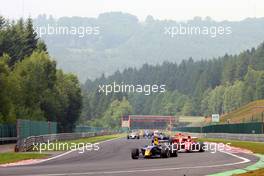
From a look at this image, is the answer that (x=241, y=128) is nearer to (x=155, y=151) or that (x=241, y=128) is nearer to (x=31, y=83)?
(x=31, y=83)

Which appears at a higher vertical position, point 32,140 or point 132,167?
point 32,140

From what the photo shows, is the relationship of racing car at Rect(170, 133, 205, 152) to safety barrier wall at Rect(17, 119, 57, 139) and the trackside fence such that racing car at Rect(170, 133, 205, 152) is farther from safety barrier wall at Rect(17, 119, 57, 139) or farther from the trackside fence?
Result: the trackside fence

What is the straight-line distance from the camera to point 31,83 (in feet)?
278

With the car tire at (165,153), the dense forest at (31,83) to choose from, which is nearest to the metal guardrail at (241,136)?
the dense forest at (31,83)

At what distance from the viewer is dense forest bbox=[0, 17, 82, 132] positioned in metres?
71.4

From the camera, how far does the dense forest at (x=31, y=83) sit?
7144cm

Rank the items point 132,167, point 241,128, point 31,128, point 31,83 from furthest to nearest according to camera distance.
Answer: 1. point 31,83
2. point 241,128
3. point 31,128
4. point 132,167

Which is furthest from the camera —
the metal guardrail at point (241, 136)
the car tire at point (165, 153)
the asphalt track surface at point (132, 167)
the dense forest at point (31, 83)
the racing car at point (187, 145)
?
the dense forest at point (31, 83)

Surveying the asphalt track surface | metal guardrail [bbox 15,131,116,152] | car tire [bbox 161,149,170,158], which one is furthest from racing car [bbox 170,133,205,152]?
the asphalt track surface

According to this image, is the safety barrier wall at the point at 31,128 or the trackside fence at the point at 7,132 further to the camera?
the trackside fence at the point at 7,132

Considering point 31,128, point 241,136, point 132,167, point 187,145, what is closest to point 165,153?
point 187,145

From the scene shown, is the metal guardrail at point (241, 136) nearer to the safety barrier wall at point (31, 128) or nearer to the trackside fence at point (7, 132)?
the safety barrier wall at point (31, 128)

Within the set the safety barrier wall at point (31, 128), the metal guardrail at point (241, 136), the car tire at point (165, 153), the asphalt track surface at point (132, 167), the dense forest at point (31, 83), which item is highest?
the dense forest at point (31, 83)

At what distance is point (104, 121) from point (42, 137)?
150 meters
